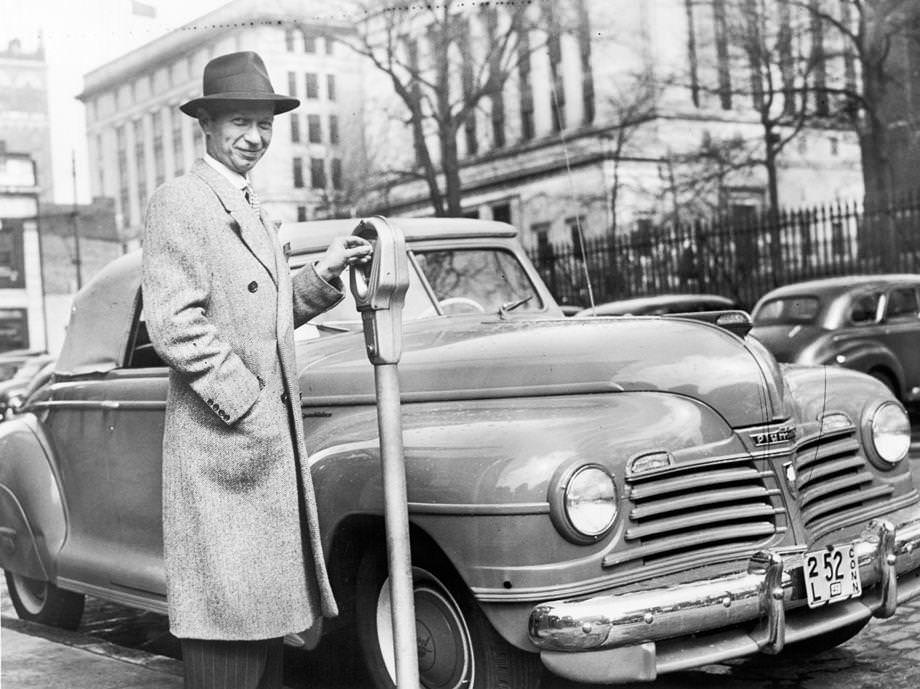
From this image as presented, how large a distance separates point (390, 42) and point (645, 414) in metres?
7.17

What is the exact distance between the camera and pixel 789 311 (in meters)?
12.0

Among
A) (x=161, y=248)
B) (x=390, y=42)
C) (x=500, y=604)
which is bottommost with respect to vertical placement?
(x=500, y=604)

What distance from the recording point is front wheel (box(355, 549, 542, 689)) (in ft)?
11.0

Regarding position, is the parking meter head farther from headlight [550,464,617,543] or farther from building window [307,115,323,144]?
building window [307,115,323,144]

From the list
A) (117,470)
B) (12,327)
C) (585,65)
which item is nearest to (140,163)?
(117,470)

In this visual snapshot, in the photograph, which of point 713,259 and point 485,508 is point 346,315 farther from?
point 713,259

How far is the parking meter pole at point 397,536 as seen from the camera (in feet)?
9.82

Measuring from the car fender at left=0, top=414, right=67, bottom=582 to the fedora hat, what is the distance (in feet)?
8.64

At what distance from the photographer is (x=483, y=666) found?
3.42 m

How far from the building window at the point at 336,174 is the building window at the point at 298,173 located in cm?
21

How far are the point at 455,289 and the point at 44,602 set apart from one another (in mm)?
2498

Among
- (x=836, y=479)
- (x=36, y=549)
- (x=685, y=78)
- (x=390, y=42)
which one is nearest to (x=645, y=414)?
(x=836, y=479)

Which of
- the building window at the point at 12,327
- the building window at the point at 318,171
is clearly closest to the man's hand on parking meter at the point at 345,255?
the building window at the point at 318,171

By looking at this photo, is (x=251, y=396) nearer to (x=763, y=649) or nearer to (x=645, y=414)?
(x=645, y=414)
